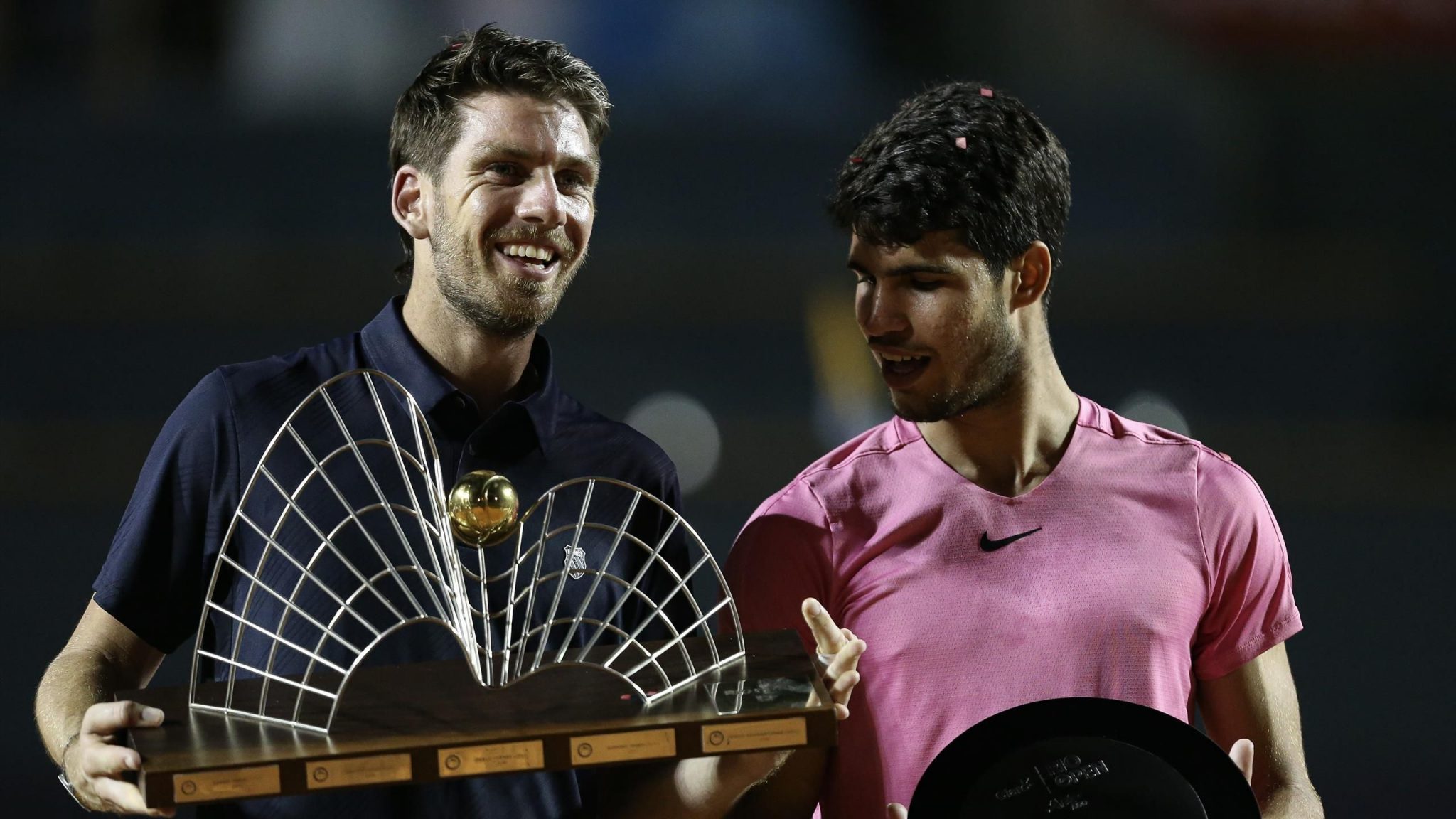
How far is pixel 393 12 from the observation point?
13.1 feet

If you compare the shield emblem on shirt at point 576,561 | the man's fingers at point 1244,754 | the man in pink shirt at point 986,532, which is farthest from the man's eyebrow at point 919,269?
the man's fingers at point 1244,754

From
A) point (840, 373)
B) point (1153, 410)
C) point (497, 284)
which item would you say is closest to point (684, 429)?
point (840, 373)

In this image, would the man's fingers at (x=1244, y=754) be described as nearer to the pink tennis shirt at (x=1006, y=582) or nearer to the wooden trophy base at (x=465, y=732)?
the pink tennis shirt at (x=1006, y=582)

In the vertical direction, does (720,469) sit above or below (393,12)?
below

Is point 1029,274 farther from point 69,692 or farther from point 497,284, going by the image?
point 69,692

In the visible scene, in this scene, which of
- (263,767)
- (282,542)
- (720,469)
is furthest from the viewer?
(720,469)

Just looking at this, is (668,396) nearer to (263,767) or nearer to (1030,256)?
(1030,256)

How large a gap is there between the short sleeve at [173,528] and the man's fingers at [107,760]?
293 mm

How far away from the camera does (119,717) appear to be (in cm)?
114

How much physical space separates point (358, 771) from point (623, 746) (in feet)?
0.61

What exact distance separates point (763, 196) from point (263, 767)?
327 cm

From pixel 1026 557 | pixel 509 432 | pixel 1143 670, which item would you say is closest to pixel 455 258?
pixel 509 432

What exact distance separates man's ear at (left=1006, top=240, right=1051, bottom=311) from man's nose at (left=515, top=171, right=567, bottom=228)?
0.47 metres

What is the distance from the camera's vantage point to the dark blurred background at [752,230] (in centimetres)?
395
